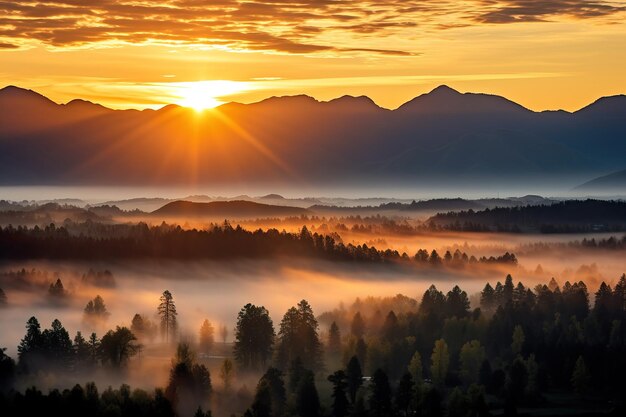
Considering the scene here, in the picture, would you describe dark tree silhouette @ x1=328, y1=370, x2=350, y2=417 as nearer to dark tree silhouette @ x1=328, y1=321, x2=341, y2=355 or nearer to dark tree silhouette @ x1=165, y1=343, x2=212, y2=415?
dark tree silhouette @ x1=165, y1=343, x2=212, y2=415

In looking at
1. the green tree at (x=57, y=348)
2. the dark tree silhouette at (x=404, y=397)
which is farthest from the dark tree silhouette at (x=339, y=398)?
the green tree at (x=57, y=348)

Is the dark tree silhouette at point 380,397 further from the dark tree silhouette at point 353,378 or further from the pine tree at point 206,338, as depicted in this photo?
the pine tree at point 206,338

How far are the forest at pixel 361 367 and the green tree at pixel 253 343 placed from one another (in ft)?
0.58

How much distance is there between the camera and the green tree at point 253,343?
557 ft

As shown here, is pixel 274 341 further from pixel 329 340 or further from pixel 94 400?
pixel 94 400

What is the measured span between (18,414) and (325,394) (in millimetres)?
41700

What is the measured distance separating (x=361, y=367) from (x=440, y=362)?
11057 millimetres

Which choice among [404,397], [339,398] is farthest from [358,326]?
[339,398]

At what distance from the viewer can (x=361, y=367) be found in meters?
167

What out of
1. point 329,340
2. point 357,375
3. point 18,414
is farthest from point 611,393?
point 18,414

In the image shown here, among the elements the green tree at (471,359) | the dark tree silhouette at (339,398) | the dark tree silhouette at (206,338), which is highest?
the dark tree silhouette at (206,338)

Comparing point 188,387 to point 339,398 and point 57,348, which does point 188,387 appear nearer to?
point 339,398

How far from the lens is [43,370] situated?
151 m

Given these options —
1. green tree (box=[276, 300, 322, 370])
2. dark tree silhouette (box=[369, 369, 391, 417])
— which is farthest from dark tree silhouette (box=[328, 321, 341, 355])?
dark tree silhouette (box=[369, 369, 391, 417])
